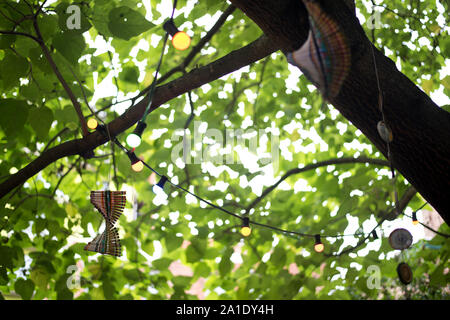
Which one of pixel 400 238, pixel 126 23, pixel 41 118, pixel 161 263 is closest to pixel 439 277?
pixel 400 238

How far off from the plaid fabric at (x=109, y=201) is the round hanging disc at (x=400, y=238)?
103 centimetres

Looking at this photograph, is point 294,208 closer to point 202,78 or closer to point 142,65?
point 142,65

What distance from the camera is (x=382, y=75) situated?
1512mm

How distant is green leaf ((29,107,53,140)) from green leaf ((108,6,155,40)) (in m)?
0.50

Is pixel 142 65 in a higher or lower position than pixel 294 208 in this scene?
higher

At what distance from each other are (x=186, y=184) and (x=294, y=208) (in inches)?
35.0

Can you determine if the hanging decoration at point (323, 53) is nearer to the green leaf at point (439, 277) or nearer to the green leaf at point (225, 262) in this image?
the green leaf at point (439, 277)

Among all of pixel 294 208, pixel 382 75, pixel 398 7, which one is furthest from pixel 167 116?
pixel 382 75

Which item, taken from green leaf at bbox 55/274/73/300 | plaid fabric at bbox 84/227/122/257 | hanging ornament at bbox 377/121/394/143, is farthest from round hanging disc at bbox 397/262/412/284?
green leaf at bbox 55/274/73/300

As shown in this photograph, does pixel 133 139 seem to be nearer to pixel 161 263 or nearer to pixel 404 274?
pixel 404 274

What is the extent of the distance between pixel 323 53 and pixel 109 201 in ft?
3.23

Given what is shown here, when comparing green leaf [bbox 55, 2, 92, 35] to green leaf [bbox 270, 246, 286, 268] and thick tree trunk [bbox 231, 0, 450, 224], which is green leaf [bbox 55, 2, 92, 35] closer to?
thick tree trunk [bbox 231, 0, 450, 224]

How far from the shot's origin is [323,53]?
0.96m
